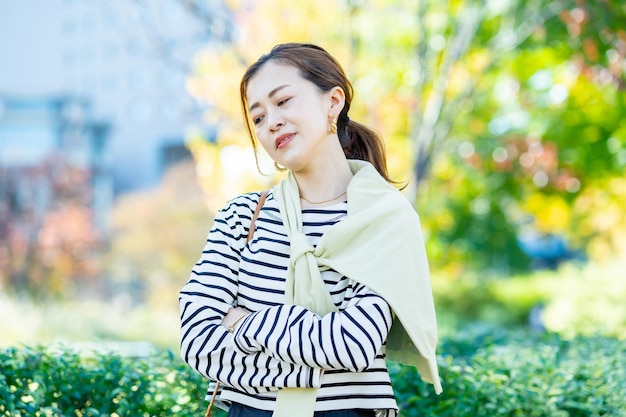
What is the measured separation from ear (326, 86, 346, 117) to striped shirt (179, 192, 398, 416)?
269 mm

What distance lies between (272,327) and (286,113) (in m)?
0.57

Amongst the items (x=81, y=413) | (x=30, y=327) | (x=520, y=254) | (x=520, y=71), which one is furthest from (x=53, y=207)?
(x=81, y=413)

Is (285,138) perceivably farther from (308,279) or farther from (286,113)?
(308,279)

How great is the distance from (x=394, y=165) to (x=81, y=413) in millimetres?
7935

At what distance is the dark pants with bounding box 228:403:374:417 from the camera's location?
2.04 meters

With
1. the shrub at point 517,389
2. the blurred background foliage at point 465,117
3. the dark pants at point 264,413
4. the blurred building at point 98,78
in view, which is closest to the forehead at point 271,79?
the dark pants at point 264,413

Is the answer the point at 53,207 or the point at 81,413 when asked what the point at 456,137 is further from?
the point at 53,207

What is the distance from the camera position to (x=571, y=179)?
10742mm

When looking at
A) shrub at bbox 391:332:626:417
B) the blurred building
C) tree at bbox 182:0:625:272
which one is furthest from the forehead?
the blurred building

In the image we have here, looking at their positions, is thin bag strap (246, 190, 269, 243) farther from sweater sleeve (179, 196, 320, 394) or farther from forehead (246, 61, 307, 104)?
forehead (246, 61, 307, 104)

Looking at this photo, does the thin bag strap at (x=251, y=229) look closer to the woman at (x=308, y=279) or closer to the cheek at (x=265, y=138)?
the woman at (x=308, y=279)

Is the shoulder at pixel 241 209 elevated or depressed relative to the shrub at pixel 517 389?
elevated

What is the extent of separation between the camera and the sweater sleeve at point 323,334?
190 cm

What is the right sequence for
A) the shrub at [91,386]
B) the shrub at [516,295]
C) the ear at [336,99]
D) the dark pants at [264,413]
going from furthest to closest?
the shrub at [516,295] < the shrub at [91,386] < the ear at [336,99] < the dark pants at [264,413]
